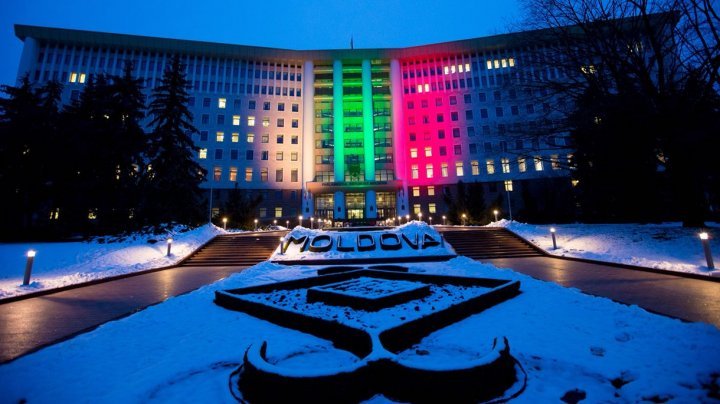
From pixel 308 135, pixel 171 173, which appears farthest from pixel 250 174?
pixel 171 173

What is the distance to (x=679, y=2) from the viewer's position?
10320 mm

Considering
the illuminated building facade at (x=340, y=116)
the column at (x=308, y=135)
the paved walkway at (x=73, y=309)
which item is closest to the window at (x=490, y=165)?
the illuminated building facade at (x=340, y=116)

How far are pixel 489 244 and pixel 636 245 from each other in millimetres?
6252

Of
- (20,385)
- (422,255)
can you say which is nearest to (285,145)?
(422,255)

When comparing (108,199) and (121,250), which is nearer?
(121,250)

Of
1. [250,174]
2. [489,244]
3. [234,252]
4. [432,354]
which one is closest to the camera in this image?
[432,354]

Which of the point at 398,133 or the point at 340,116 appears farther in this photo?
the point at 340,116

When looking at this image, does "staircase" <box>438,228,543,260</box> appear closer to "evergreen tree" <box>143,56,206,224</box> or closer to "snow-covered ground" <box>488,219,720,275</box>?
"snow-covered ground" <box>488,219,720,275</box>

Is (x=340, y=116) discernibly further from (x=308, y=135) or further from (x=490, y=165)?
(x=490, y=165)

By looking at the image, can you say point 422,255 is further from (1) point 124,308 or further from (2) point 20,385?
(2) point 20,385

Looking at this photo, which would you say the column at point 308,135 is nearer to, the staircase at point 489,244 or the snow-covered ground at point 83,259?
the snow-covered ground at point 83,259

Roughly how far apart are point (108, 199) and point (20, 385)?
20.1 metres

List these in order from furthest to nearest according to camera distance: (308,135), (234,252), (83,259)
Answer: (308,135)
(234,252)
(83,259)

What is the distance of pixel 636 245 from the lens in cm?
1310
